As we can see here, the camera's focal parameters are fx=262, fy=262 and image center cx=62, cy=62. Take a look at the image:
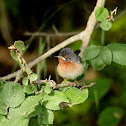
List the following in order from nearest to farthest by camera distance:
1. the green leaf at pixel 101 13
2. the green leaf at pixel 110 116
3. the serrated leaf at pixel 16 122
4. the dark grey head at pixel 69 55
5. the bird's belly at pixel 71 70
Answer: the serrated leaf at pixel 16 122, the green leaf at pixel 101 13, the bird's belly at pixel 71 70, the dark grey head at pixel 69 55, the green leaf at pixel 110 116

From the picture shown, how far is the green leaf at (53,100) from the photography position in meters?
1.39

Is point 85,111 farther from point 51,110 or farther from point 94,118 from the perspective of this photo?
point 51,110

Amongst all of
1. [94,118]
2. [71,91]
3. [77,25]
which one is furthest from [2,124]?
[77,25]

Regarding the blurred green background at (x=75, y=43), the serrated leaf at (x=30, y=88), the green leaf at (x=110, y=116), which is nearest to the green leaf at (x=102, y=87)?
the blurred green background at (x=75, y=43)

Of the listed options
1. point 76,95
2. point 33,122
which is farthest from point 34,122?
point 76,95

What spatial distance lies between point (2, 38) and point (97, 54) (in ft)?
11.1

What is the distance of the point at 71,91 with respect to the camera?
153cm

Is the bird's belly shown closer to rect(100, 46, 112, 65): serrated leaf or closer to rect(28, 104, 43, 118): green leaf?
rect(100, 46, 112, 65): serrated leaf

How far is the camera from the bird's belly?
5.94 ft

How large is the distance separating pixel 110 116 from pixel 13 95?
195 cm

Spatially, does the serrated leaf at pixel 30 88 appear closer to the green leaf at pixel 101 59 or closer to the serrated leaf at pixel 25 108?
the serrated leaf at pixel 25 108

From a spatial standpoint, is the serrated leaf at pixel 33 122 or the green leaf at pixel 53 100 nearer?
the green leaf at pixel 53 100

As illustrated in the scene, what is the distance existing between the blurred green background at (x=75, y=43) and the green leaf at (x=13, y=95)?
3.48 ft

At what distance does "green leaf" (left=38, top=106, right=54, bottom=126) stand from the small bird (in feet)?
1.53
